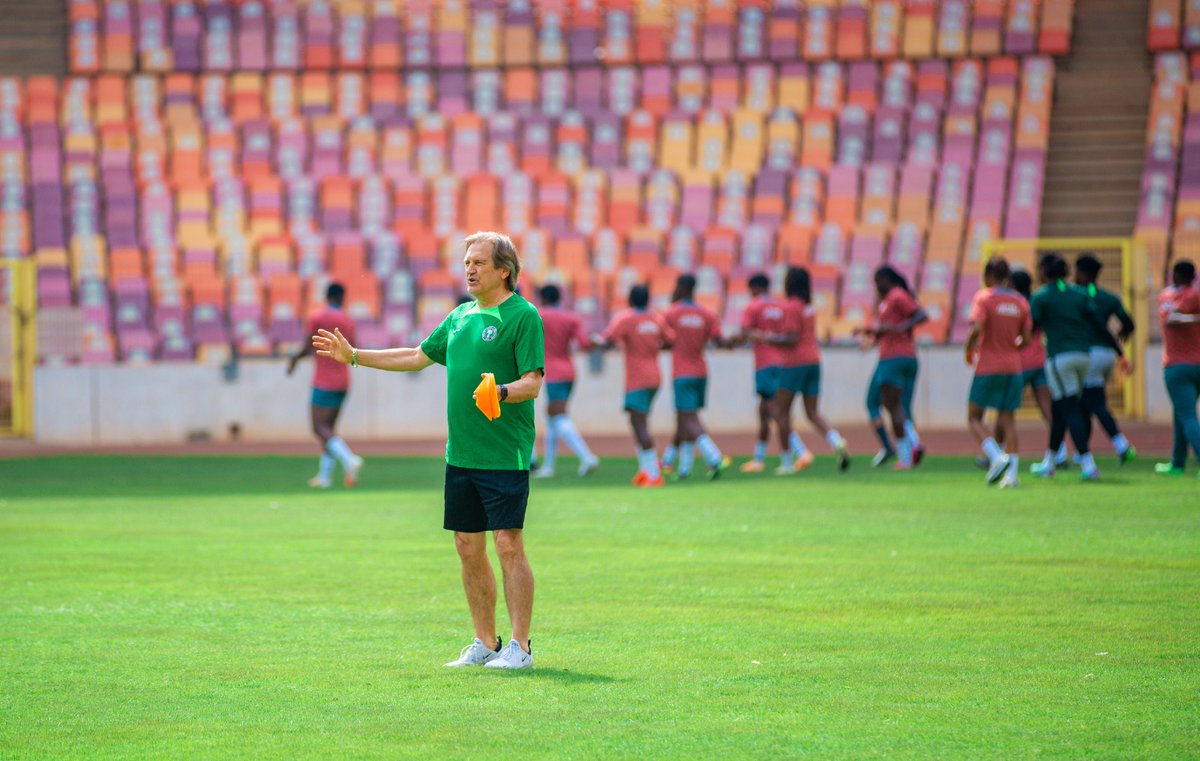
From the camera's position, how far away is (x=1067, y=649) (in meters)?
7.71

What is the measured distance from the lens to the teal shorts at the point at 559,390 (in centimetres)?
1942

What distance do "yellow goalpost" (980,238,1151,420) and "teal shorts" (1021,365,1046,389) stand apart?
240 inches

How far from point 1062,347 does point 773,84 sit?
14.1 metres

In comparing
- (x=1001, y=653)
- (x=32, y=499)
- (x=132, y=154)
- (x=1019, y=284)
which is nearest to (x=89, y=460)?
(x=32, y=499)

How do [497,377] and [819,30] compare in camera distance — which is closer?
[497,377]

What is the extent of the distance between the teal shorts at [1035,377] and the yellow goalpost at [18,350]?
16.1 m

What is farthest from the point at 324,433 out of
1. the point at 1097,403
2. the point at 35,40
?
the point at 35,40

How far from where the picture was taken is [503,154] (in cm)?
2972

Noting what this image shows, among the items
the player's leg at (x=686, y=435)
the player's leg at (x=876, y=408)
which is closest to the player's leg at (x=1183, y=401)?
the player's leg at (x=876, y=408)

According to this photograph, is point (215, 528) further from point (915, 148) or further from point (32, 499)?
point (915, 148)

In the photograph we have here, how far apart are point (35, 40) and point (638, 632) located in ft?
91.1

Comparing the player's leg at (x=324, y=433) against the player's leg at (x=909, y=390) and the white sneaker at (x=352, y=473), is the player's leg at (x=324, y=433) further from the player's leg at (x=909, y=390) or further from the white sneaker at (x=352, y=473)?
the player's leg at (x=909, y=390)

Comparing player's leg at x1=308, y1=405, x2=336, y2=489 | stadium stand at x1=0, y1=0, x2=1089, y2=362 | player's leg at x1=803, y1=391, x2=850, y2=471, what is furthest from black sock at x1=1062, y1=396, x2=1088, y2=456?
stadium stand at x1=0, y1=0, x2=1089, y2=362

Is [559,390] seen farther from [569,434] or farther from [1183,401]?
[1183,401]
